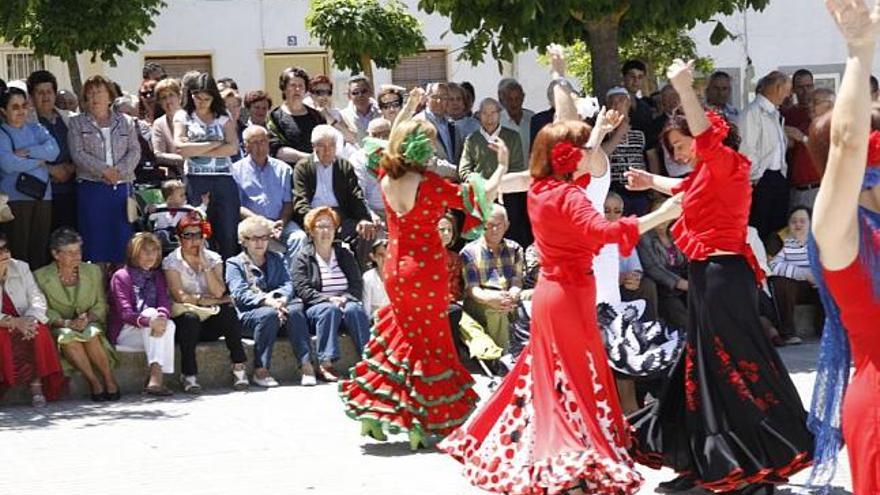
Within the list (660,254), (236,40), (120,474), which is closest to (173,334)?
(120,474)

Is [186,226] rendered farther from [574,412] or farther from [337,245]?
[574,412]

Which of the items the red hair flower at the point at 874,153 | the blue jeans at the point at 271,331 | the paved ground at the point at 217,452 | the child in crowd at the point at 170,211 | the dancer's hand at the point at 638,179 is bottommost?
the paved ground at the point at 217,452

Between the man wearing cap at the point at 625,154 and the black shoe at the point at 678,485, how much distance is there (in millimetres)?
5518

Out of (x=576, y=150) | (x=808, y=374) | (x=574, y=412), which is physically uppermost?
(x=576, y=150)

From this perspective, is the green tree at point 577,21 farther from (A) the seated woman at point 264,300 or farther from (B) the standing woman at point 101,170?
(B) the standing woman at point 101,170

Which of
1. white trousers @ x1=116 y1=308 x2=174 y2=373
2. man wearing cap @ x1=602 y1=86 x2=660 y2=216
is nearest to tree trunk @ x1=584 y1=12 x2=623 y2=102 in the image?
man wearing cap @ x1=602 y1=86 x2=660 y2=216

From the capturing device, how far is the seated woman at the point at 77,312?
10.4 meters

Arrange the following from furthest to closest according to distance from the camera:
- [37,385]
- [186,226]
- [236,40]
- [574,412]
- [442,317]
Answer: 1. [236,40]
2. [186,226]
3. [37,385]
4. [442,317]
5. [574,412]

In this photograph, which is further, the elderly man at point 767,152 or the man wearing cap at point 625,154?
the elderly man at point 767,152

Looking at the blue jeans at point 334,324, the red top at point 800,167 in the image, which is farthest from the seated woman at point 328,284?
the red top at point 800,167

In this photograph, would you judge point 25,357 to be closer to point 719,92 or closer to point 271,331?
point 271,331

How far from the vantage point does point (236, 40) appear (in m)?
24.7

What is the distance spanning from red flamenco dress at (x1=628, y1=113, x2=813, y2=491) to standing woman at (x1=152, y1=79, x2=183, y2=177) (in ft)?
20.7

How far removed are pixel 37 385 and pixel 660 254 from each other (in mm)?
5066
